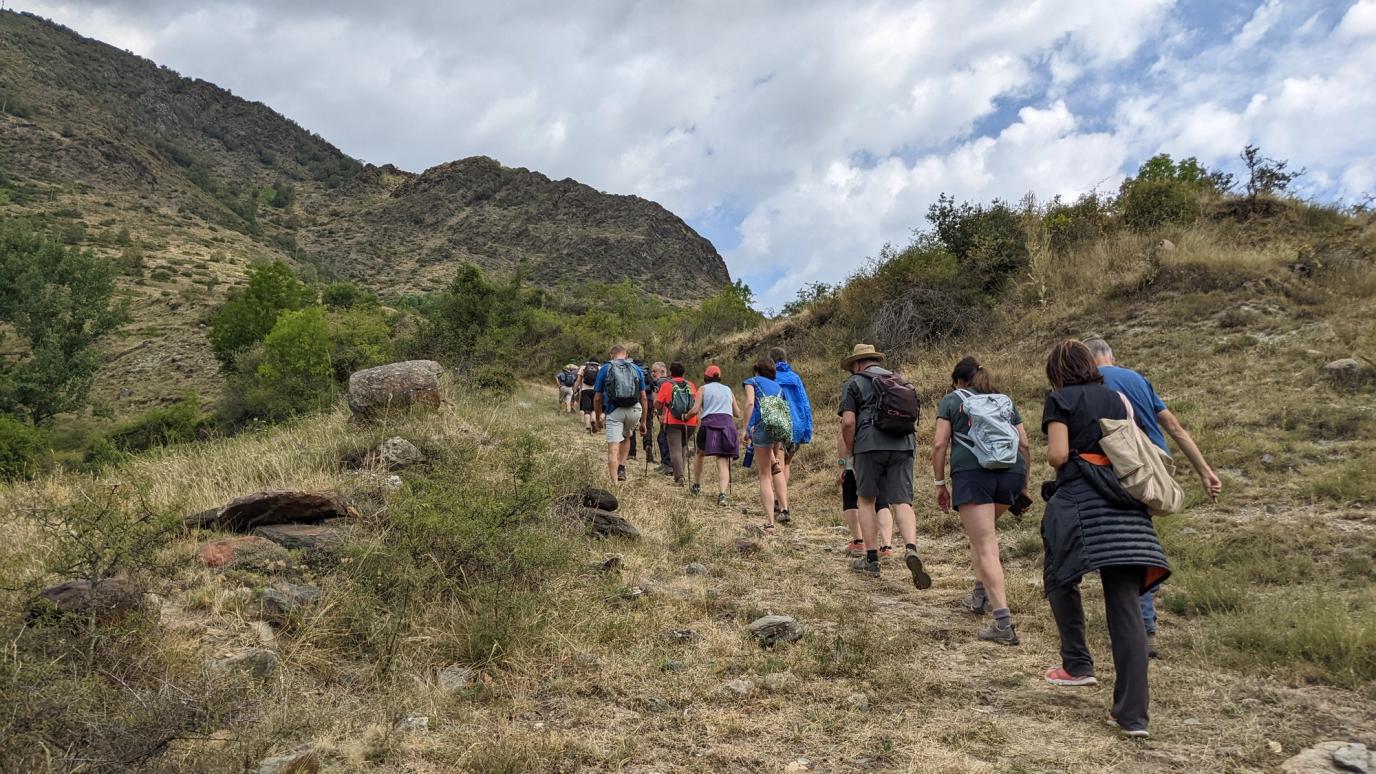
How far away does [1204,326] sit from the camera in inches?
402

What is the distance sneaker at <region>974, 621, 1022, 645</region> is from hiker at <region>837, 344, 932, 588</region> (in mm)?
1038

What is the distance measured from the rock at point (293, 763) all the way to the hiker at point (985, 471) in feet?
11.7

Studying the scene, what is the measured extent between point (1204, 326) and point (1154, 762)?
Answer: 32.3 ft

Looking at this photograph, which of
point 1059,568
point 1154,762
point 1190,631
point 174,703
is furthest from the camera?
point 1190,631

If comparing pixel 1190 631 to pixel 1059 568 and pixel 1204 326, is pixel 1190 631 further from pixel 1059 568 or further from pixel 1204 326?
pixel 1204 326

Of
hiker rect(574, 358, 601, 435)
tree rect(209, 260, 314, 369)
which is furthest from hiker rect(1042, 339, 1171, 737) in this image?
tree rect(209, 260, 314, 369)

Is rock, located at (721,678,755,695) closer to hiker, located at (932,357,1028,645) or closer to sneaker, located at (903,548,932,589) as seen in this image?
hiker, located at (932,357,1028,645)

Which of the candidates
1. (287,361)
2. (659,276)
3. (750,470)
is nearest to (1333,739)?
(750,470)

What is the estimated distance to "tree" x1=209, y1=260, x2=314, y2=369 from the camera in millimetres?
36031

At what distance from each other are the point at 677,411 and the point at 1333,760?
7646 mm

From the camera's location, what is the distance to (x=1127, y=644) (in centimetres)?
295

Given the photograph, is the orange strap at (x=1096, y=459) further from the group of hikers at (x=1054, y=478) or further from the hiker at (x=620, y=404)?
the hiker at (x=620, y=404)

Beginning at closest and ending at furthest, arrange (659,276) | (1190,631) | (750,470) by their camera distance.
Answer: (1190,631), (750,470), (659,276)

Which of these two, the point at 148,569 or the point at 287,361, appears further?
the point at 287,361
